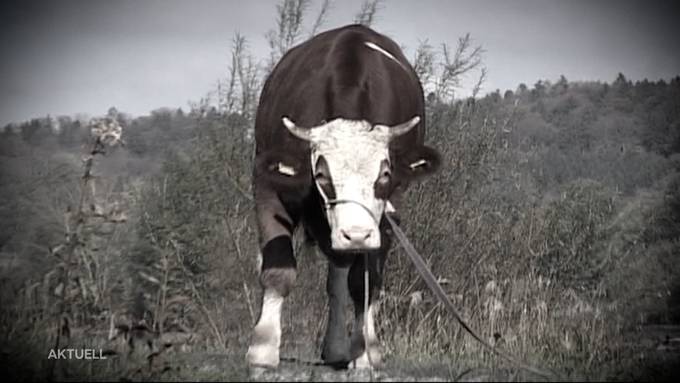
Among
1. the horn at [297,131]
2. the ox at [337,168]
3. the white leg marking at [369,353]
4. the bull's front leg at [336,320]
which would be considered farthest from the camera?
the bull's front leg at [336,320]

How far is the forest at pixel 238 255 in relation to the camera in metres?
7.53

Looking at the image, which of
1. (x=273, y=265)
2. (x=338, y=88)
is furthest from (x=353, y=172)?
(x=273, y=265)

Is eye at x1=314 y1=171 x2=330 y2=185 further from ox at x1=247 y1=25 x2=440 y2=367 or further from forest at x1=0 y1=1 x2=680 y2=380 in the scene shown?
forest at x1=0 y1=1 x2=680 y2=380

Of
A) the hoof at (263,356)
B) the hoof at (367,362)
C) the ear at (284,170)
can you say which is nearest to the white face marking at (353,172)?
the ear at (284,170)

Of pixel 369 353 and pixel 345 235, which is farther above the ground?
pixel 345 235

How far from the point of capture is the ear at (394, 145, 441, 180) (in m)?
→ 8.22

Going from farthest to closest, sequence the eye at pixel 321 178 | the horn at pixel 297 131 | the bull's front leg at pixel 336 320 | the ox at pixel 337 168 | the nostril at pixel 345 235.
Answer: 1. the bull's front leg at pixel 336 320
2. the horn at pixel 297 131
3. the eye at pixel 321 178
4. the ox at pixel 337 168
5. the nostril at pixel 345 235

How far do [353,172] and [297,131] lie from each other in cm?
74

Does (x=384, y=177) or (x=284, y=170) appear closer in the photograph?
(x=384, y=177)

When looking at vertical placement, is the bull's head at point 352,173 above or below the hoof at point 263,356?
above

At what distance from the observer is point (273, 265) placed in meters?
8.22

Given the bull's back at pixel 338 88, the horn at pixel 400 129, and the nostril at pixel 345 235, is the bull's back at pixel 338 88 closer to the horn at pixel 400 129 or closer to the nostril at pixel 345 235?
the horn at pixel 400 129

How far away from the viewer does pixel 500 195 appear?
15141mm

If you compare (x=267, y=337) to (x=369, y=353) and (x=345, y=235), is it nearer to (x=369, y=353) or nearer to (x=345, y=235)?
(x=369, y=353)
